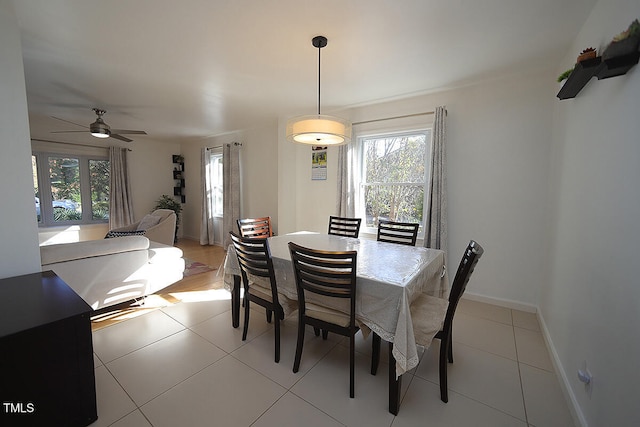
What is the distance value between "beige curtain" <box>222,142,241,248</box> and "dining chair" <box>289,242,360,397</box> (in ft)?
13.3

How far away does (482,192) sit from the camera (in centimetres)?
295

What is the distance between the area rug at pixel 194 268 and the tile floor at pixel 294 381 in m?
1.47

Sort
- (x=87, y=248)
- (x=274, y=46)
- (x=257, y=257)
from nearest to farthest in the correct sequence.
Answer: (x=257, y=257) < (x=274, y=46) < (x=87, y=248)

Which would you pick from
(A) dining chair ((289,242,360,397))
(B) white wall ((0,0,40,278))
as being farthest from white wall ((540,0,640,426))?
(B) white wall ((0,0,40,278))

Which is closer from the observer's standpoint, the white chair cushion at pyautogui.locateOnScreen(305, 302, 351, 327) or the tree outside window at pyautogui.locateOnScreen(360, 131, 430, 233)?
the white chair cushion at pyautogui.locateOnScreen(305, 302, 351, 327)

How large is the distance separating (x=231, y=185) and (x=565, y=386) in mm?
5446

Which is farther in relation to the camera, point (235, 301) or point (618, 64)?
point (235, 301)

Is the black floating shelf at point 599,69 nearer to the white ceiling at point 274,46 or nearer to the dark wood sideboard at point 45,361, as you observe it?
the white ceiling at point 274,46

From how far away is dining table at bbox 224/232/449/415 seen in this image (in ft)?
4.73

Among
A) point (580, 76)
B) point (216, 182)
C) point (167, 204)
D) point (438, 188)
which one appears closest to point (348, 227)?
point (438, 188)

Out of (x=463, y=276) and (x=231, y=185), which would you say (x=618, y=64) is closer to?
(x=463, y=276)

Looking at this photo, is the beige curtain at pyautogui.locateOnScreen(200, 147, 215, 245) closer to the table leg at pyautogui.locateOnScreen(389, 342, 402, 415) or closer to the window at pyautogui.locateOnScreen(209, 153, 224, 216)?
the window at pyautogui.locateOnScreen(209, 153, 224, 216)

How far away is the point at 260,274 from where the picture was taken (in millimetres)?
1949

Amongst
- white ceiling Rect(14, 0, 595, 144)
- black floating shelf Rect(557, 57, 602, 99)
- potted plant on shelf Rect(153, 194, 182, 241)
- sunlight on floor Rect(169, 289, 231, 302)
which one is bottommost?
sunlight on floor Rect(169, 289, 231, 302)
